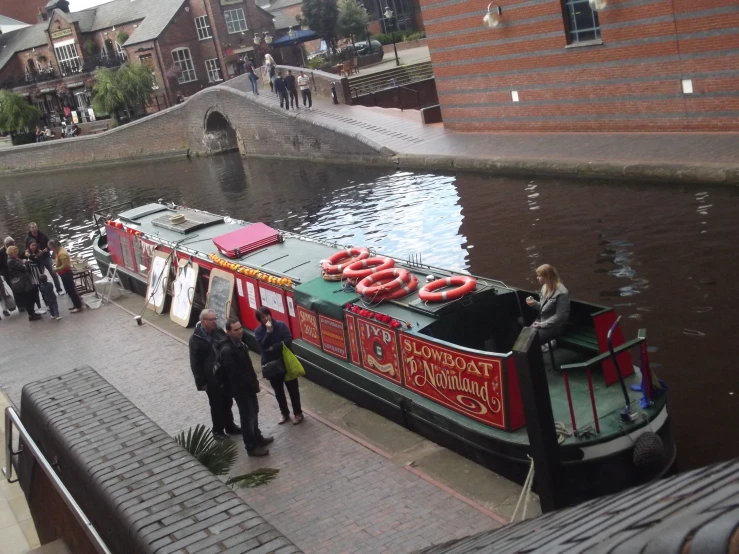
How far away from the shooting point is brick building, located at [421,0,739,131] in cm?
1966

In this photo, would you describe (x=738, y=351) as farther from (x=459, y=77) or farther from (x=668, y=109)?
(x=459, y=77)

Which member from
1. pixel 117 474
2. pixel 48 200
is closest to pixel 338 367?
pixel 117 474

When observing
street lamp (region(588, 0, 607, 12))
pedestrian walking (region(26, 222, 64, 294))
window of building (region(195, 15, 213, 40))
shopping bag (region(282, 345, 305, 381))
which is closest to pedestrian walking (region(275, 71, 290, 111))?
street lamp (region(588, 0, 607, 12))

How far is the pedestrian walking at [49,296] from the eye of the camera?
16141 millimetres

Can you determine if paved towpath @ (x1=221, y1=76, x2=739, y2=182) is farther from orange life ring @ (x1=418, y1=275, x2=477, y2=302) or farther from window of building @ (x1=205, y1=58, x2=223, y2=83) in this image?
window of building @ (x1=205, y1=58, x2=223, y2=83)

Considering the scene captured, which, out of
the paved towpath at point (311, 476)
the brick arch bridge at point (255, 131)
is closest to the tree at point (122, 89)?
the brick arch bridge at point (255, 131)

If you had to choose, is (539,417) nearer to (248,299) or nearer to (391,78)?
(248,299)

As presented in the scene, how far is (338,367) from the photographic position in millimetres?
10875

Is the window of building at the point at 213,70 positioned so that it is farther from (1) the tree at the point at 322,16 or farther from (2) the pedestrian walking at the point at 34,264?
(2) the pedestrian walking at the point at 34,264

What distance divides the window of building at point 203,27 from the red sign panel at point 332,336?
153ft

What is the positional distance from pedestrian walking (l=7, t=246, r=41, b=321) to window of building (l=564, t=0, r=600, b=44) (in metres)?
14.7

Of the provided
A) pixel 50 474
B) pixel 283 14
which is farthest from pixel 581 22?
pixel 283 14

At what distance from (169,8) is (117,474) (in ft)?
172

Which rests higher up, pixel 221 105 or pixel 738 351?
pixel 221 105
